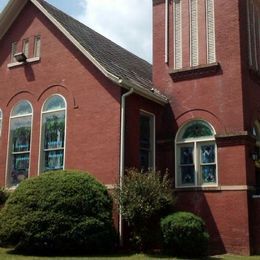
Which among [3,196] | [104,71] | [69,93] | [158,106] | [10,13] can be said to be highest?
[10,13]

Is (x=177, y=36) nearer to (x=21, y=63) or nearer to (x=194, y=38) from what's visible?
(x=194, y=38)

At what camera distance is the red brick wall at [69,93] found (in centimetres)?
1809

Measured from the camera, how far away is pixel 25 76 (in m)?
21.3

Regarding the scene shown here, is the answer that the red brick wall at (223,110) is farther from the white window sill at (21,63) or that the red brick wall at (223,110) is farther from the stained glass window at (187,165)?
the white window sill at (21,63)

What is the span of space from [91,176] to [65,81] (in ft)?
16.1

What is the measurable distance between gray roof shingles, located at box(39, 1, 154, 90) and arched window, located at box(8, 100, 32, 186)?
379 centimetres

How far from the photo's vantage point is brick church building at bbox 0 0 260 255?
1773cm

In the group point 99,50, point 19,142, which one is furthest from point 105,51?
point 19,142

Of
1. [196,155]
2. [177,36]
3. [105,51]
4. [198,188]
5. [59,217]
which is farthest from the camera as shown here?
[105,51]

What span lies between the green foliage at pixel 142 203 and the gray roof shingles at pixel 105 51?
4300 mm

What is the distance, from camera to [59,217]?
15.2 meters

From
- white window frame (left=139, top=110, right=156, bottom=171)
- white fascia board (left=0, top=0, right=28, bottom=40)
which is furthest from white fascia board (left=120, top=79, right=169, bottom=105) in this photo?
white fascia board (left=0, top=0, right=28, bottom=40)

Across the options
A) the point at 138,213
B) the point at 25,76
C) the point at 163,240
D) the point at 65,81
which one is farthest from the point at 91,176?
the point at 25,76

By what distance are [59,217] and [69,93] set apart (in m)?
6.15
